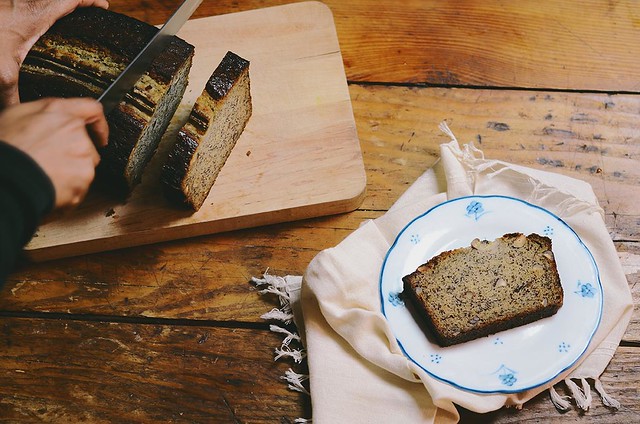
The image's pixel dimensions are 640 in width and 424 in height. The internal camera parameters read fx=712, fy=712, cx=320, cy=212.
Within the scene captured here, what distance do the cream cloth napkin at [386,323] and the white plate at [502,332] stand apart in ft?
0.16

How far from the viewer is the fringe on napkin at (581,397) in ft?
6.29

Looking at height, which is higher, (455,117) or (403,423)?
(455,117)

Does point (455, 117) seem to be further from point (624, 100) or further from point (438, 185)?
point (624, 100)

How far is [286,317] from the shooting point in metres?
2.05

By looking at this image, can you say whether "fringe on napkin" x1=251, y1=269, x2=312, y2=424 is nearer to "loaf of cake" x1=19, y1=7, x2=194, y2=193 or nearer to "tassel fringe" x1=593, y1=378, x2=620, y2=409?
"loaf of cake" x1=19, y1=7, x2=194, y2=193

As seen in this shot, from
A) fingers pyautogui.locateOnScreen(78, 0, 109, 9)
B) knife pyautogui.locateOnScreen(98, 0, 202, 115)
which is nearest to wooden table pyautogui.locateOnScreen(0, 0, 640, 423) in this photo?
fingers pyautogui.locateOnScreen(78, 0, 109, 9)

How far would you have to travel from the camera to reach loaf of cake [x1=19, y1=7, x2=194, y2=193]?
2.02 meters

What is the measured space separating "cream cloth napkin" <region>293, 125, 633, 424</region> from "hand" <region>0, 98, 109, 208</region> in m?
0.72

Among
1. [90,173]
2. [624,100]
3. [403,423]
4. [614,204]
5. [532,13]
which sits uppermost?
[90,173]

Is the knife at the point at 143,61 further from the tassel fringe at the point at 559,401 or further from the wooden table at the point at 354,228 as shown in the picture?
the tassel fringe at the point at 559,401

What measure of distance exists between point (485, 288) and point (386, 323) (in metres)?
0.29

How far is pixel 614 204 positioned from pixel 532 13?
0.79 meters

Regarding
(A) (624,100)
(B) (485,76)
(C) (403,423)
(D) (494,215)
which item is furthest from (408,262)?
(A) (624,100)

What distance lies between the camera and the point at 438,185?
222 centimetres
